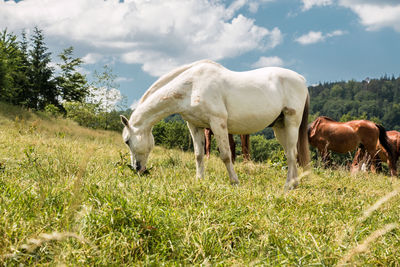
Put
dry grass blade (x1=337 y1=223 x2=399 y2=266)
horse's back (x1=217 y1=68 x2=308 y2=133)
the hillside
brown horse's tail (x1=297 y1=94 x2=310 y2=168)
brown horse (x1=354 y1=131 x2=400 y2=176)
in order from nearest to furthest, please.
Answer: dry grass blade (x1=337 y1=223 x2=399 y2=266), horse's back (x1=217 y1=68 x2=308 y2=133), brown horse's tail (x1=297 y1=94 x2=310 y2=168), brown horse (x1=354 y1=131 x2=400 y2=176), the hillside

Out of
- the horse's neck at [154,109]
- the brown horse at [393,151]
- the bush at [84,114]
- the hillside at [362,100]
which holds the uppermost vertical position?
the hillside at [362,100]

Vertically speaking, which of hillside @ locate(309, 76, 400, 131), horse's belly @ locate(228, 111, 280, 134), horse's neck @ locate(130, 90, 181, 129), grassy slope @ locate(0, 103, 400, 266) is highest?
hillside @ locate(309, 76, 400, 131)

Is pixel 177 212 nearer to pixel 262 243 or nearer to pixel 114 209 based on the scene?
pixel 114 209

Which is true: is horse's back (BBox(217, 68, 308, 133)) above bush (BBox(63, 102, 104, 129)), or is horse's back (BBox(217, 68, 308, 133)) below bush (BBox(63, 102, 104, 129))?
below

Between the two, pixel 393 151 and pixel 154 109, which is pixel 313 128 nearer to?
pixel 393 151

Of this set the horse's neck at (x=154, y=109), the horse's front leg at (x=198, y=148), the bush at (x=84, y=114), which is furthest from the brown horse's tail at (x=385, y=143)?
the bush at (x=84, y=114)

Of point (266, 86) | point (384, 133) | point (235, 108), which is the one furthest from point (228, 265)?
point (384, 133)

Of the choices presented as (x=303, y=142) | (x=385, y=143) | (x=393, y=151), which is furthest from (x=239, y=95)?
(x=393, y=151)

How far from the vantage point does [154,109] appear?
17.5ft

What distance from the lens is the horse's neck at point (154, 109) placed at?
5.27 m

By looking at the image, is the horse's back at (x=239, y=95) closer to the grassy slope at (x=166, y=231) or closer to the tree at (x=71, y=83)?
the grassy slope at (x=166, y=231)

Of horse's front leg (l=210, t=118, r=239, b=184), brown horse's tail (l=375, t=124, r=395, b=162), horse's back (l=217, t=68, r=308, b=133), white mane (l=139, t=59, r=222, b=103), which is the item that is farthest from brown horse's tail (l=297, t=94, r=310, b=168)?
brown horse's tail (l=375, t=124, r=395, b=162)

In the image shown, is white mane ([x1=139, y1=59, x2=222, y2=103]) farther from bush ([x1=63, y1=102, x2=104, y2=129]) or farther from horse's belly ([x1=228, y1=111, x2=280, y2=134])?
bush ([x1=63, y1=102, x2=104, y2=129])

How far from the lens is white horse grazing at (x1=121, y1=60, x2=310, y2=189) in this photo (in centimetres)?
509
